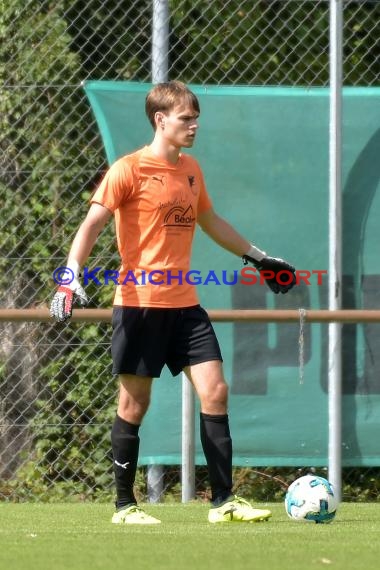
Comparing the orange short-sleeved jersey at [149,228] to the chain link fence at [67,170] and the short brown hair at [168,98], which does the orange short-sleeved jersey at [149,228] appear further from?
the chain link fence at [67,170]

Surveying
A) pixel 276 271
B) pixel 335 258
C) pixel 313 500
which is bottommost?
pixel 313 500

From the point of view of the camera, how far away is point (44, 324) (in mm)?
7883

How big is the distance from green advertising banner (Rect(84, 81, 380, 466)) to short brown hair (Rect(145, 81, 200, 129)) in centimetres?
171

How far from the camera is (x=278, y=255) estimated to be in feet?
24.5

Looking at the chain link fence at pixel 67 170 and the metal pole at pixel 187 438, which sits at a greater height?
the chain link fence at pixel 67 170

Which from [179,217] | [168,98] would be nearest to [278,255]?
[179,217]

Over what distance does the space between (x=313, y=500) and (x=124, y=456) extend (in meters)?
0.84

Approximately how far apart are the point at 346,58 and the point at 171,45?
1063 millimetres

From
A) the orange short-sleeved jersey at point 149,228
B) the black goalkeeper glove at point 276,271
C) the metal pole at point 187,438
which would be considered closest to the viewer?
the orange short-sleeved jersey at point 149,228

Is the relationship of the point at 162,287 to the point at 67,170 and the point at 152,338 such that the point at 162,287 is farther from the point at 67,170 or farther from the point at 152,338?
the point at 67,170

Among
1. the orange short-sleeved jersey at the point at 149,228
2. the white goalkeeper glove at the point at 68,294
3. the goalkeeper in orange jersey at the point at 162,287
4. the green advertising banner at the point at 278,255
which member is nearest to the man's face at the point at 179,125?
the goalkeeper in orange jersey at the point at 162,287

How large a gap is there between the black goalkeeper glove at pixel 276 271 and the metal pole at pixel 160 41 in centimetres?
179

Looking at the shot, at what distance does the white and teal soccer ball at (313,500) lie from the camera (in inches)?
223

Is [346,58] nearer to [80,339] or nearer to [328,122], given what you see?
[328,122]
